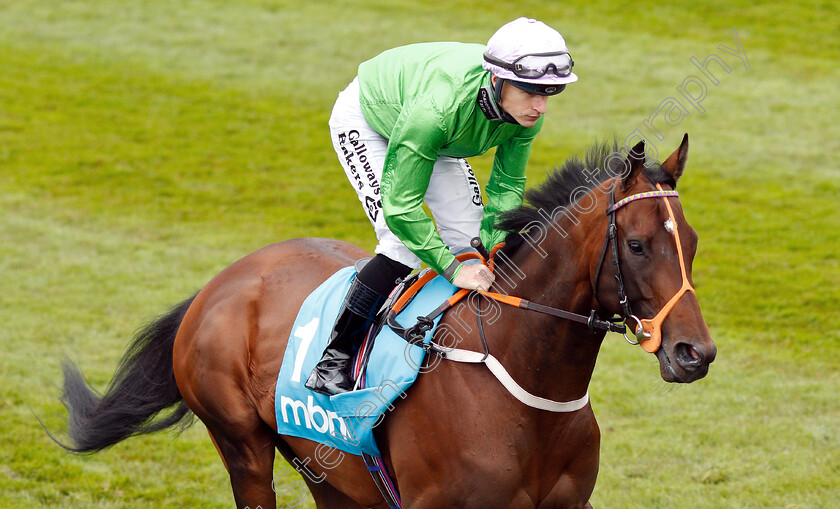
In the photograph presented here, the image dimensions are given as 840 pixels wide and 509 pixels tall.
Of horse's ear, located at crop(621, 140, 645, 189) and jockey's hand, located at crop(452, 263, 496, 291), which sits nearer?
horse's ear, located at crop(621, 140, 645, 189)

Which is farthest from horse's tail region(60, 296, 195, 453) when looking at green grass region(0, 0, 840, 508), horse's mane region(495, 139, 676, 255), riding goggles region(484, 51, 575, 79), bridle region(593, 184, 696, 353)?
bridle region(593, 184, 696, 353)

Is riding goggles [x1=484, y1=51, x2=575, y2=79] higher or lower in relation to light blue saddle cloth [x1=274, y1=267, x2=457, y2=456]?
higher

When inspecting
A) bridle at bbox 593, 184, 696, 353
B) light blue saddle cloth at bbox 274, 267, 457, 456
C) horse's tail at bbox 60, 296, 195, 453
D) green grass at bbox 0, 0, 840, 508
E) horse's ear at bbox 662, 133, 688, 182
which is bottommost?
green grass at bbox 0, 0, 840, 508

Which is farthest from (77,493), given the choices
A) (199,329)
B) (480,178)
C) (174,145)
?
(174,145)

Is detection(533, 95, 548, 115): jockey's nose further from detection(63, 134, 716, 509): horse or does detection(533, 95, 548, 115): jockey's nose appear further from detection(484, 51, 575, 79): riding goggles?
detection(63, 134, 716, 509): horse

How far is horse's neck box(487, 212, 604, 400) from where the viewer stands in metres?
3.19

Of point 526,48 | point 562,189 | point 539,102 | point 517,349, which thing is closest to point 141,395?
point 517,349

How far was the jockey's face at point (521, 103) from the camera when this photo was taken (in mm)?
3305

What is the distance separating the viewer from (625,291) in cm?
300

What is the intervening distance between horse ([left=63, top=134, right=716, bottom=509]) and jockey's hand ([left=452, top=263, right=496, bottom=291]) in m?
0.06

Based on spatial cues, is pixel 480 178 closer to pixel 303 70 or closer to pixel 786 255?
pixel 786 255

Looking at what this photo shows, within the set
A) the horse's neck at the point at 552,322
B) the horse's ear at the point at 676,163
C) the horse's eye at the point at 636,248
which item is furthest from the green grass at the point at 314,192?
the horse's ear at the point at 676,163

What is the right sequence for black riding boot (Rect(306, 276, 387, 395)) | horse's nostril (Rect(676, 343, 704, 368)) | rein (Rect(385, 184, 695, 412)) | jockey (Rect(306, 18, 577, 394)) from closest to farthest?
horse's nostril (Rect(676, 343, 704, 368)) < rein (Rect(385, 184, 695, 412)) < jockey (Rect(306, 18, 577, 394)) < black riding boot (Rect(306, 276, 387, 395))

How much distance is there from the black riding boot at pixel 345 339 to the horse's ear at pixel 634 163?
3.85 ft
